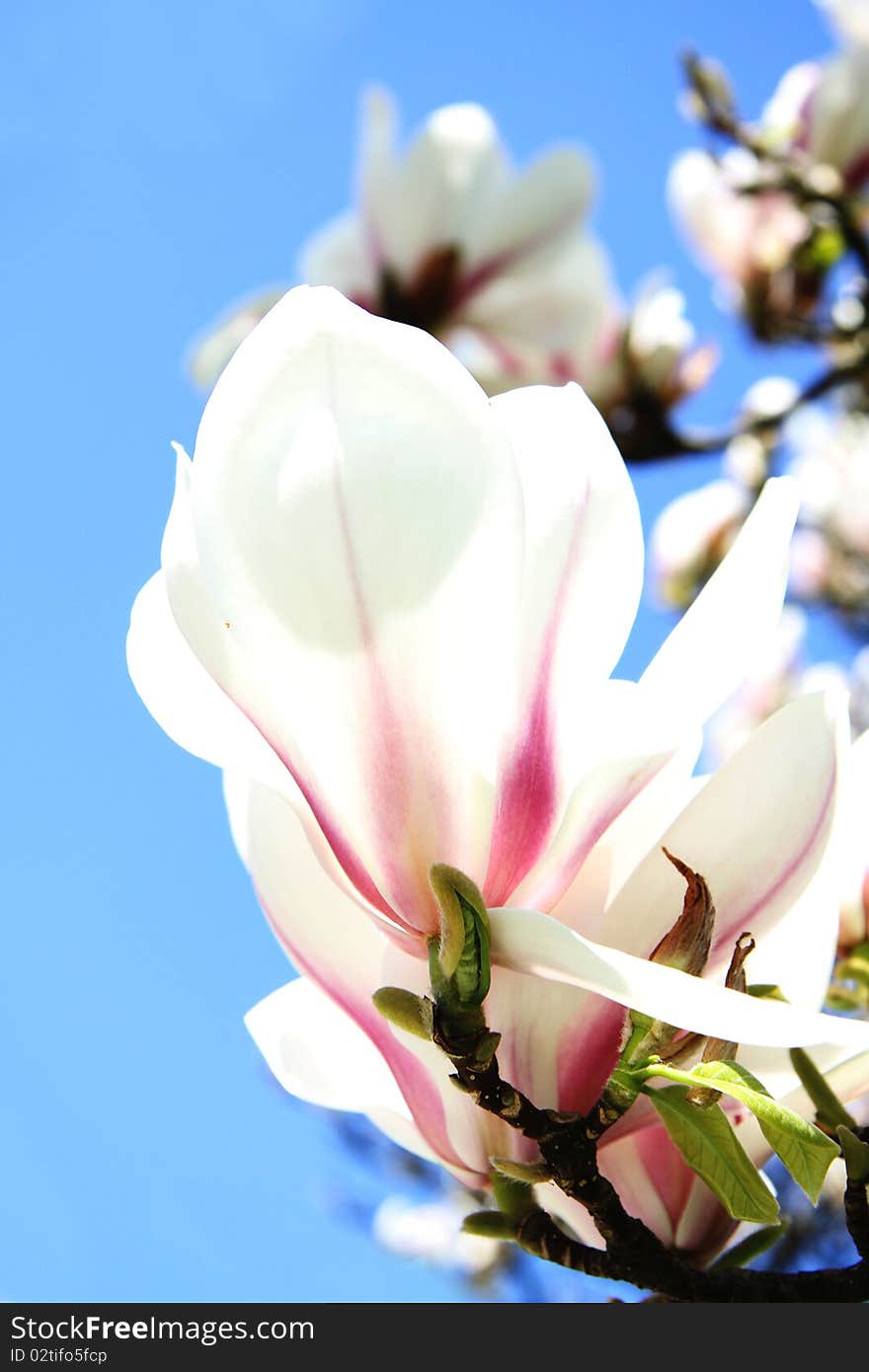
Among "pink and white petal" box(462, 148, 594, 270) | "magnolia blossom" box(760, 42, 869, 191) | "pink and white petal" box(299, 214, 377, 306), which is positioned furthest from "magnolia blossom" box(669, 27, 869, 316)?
"pink and white petal" box(299, 214, 377, 306)

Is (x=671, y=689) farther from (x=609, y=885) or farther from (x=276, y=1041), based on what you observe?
(x=276, y=1041)

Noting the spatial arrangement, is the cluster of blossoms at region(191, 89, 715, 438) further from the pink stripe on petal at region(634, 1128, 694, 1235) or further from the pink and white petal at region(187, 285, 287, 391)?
the pink stripe on petal at region(634, 1128, 694, 1235)

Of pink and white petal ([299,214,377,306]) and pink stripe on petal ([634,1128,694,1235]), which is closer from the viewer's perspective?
pink stripe on petal ([634,1128,694,1235])

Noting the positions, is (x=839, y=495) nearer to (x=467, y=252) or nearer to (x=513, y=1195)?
(x=467, y=252)

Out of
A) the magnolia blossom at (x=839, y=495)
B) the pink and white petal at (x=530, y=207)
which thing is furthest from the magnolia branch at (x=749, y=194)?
the magnolia blossom at (x=839, y=495)

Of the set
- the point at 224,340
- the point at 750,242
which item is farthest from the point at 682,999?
the point at 750,242
